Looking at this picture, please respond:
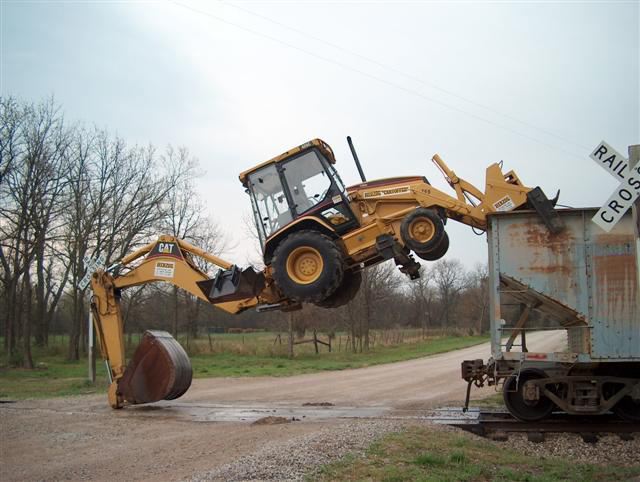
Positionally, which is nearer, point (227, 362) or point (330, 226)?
point (330, 226)

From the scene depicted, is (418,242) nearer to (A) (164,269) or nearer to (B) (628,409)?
(B) (628,409)

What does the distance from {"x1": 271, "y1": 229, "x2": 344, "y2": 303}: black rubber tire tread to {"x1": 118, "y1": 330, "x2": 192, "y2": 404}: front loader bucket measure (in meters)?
3.84

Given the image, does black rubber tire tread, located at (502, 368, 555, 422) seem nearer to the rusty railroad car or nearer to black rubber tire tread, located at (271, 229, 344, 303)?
the rusty railroad car

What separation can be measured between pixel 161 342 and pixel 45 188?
2008 centimetres

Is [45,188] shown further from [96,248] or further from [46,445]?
[46,445]

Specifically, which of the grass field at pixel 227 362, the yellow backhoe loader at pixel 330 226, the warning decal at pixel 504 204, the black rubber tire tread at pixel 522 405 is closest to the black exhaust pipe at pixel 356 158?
the yellow backhoe loader at pixel 330 226

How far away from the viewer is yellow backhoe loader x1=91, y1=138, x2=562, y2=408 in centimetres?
1009

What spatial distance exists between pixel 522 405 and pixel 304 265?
4391 millimetres

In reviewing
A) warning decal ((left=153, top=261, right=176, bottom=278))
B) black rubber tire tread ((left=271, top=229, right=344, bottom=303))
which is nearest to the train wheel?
black rubber tire tread ((left=271, top=229, right=344, bottom=303))

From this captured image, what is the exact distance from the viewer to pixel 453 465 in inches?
293

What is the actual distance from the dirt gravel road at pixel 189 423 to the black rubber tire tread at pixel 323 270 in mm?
2250

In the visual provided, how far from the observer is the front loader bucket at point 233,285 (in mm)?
11680

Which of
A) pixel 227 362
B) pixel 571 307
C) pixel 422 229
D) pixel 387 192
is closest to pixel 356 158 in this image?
pixel 387 192

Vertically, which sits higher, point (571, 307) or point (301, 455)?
point (571, 307)
